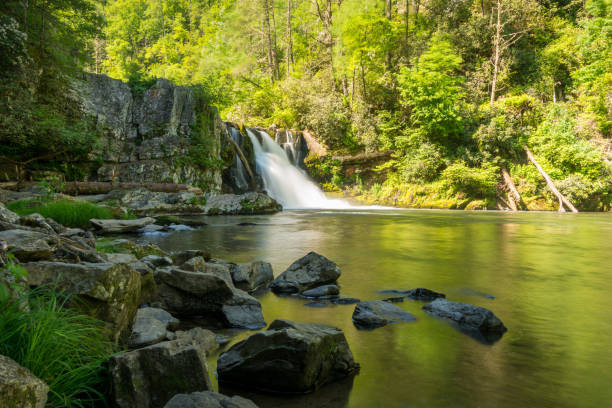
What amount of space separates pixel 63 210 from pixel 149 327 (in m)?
7.80

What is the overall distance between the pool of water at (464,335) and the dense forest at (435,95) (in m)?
13.5

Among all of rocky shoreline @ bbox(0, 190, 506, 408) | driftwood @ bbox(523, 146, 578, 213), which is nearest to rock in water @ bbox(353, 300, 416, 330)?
rocky shoreline @ bbox(0, 190, 506, 408)

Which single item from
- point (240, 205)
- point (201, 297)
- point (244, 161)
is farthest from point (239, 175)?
point (201, 297)

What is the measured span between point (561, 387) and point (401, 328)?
4.15ft

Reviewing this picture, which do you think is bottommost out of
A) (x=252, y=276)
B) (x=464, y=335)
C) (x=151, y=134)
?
(x=464, y=335)

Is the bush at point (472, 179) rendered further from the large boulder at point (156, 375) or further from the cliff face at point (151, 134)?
the large boulder at point (156, 375)

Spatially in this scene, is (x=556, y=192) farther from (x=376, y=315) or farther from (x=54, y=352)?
(x=54, y=352)

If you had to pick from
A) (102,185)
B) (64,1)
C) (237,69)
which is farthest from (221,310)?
(237,69)

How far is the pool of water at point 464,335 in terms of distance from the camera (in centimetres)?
229

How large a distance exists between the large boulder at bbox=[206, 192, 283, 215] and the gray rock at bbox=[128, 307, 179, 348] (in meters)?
13.2

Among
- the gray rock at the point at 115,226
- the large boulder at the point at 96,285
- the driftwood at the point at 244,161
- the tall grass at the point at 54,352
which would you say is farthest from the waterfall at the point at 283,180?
the tall grass at the point at 54,352

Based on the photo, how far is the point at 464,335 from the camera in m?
3.22

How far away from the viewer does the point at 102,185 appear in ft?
47.3

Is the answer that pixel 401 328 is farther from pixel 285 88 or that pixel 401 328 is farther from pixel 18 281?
pixel 285 88
